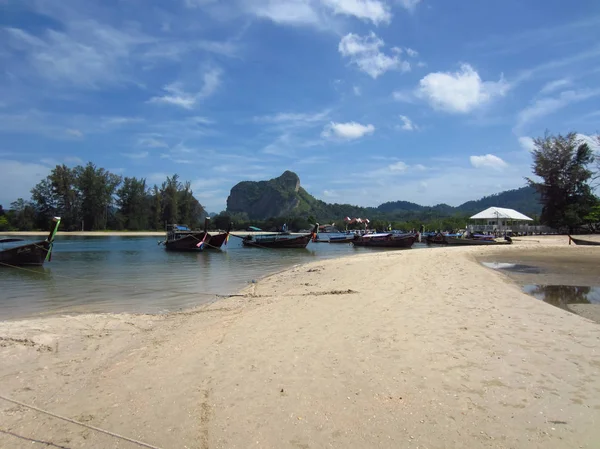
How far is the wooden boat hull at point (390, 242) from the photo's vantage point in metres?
42.9

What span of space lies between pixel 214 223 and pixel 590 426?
130361 millimetres

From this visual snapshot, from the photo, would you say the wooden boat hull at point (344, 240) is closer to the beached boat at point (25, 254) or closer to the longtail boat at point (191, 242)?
the longtail boat at point (191, 242)

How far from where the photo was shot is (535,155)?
49500 mm

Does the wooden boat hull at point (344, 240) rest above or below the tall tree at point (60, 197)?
below

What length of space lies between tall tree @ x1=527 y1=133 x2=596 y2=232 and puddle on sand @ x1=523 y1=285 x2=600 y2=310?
41168 millimetres

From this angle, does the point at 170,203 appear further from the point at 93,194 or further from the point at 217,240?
the point at 217,240

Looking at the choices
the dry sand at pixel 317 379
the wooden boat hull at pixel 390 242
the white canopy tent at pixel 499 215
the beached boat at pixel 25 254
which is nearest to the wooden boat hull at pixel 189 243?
the beached boat at pixel 25 254

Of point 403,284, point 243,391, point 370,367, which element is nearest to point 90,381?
point 243,391

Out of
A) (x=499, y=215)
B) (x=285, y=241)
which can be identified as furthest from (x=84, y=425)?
(x=499, y=215)

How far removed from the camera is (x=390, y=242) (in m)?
44.0

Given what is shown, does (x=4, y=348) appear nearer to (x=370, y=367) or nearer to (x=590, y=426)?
(x=370, y=367)

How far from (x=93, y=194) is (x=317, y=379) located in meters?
Answer: 92.2

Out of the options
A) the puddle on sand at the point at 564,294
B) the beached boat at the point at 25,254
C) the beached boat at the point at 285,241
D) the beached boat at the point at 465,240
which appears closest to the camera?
the puddle on sand at the point at 564,294

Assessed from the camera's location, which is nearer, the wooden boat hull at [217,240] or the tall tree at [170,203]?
the wooden boat hull at [217,240]
